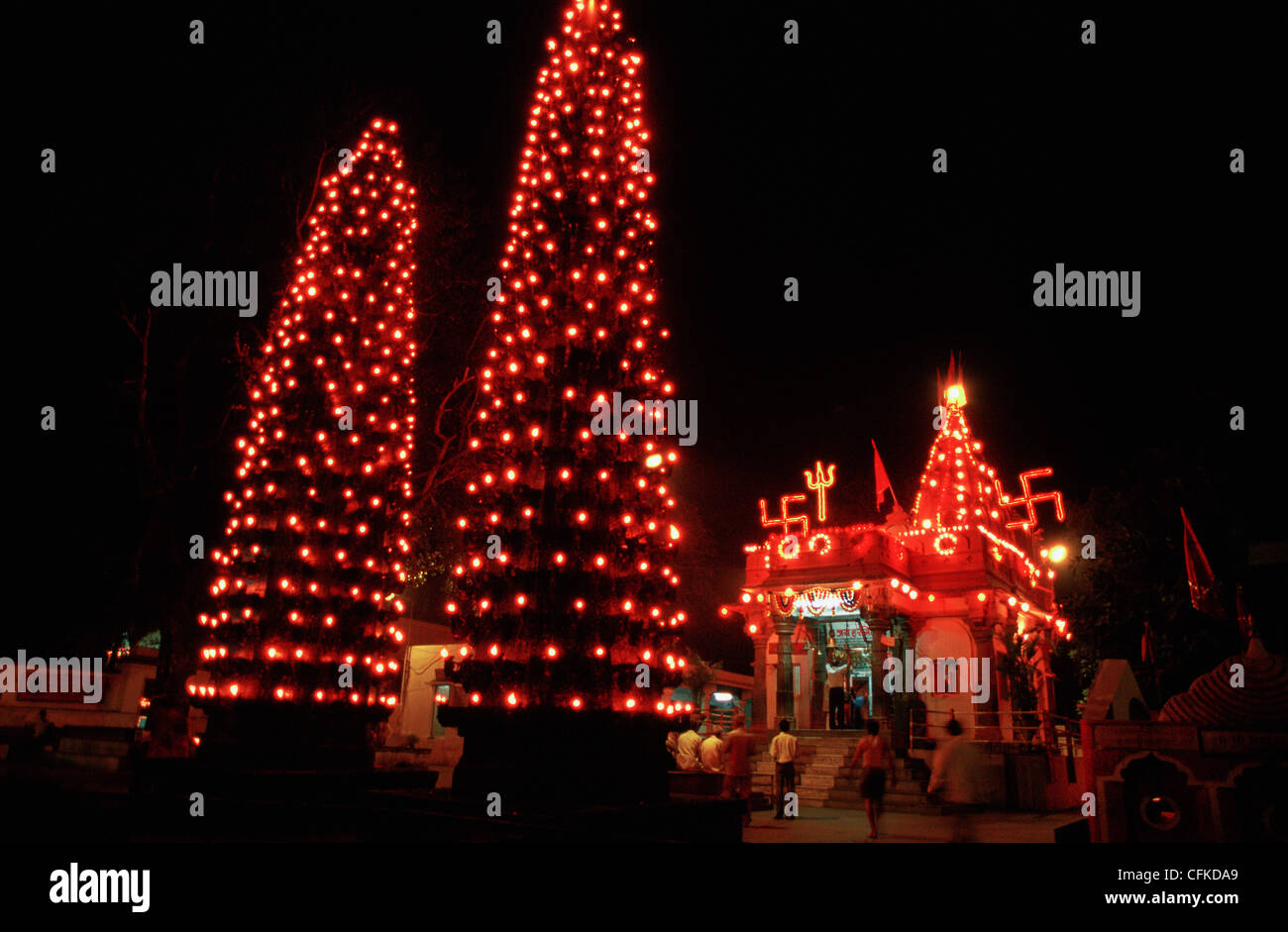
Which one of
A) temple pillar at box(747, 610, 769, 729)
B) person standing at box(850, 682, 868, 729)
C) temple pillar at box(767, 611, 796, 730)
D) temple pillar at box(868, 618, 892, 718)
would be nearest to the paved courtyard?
temple pillar at box(868, 618, 892, 718)

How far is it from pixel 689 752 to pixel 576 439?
8.02 metres

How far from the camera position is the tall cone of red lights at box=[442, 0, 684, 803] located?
8453 millimetres

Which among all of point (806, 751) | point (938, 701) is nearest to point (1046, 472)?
point (938, 701)

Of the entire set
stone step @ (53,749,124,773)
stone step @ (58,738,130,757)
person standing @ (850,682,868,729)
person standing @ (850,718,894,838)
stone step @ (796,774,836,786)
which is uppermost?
person standing @ (850,718,894,838)

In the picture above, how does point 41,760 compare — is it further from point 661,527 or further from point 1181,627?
point 1181,627

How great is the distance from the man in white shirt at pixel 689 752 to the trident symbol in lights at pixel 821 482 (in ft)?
34.4

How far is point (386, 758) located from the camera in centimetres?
1530

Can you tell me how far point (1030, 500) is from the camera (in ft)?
82.8

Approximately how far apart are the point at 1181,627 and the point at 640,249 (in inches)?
736

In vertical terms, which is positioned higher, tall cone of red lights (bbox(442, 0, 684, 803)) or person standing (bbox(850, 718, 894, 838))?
tall cone of red lights (bbox(442, 0, 684, 803))

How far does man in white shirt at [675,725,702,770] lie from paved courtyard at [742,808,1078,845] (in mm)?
1391

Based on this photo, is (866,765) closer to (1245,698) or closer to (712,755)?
(712,755)

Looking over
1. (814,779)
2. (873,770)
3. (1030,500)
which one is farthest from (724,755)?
(1030,500)

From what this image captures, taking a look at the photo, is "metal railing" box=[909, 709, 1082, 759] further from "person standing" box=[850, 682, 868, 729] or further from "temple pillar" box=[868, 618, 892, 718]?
"person standing" box=[850, 682, 868, 729]
